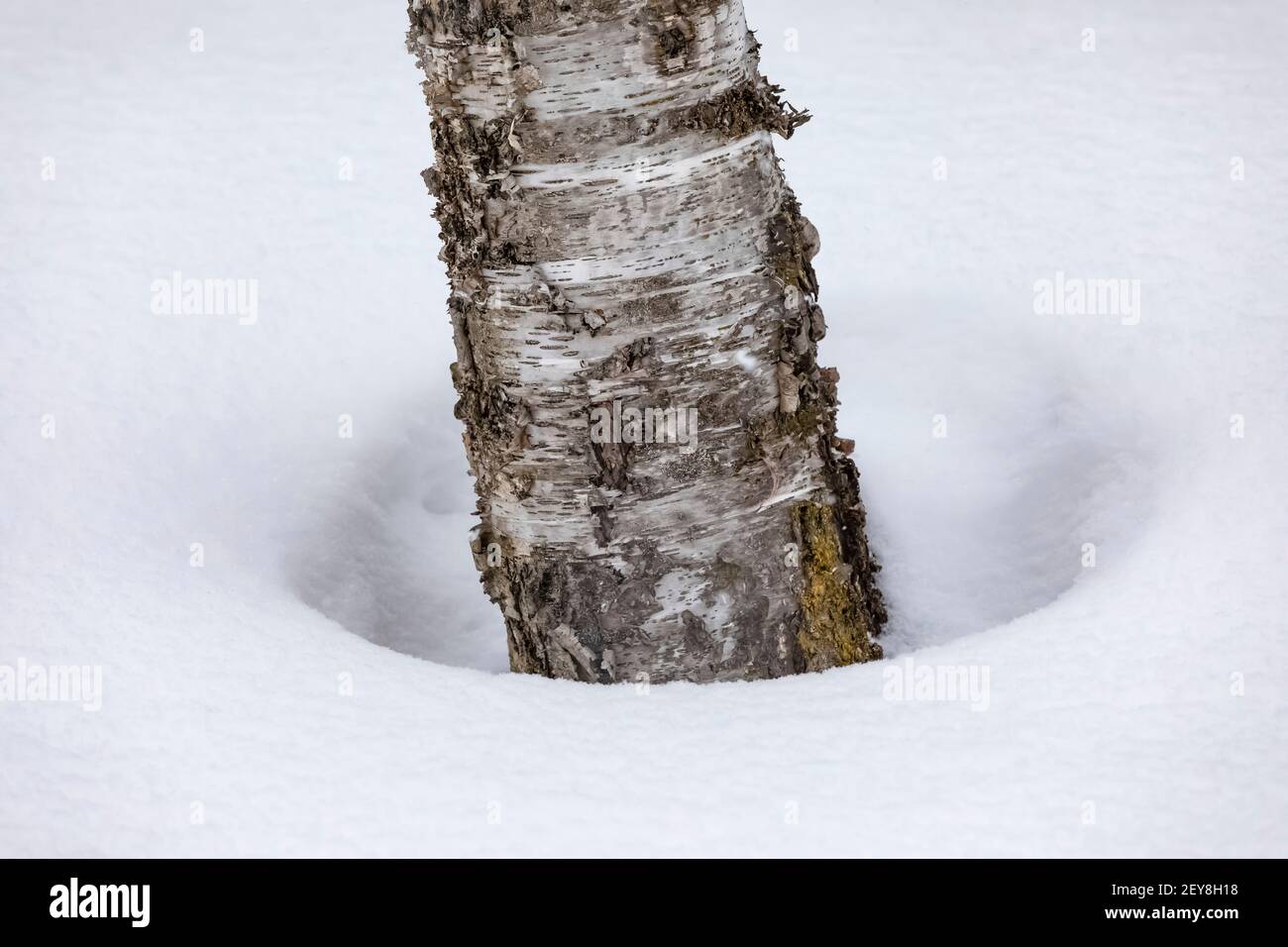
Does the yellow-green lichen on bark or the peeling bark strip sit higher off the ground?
the peeling bark strip

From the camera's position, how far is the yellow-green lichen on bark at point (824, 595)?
183 centimetres

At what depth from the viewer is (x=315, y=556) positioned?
214 cm

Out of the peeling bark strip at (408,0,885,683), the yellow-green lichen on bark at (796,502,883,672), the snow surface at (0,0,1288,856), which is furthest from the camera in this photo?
the yellow-green lichen on bark at (796,502,883,672)

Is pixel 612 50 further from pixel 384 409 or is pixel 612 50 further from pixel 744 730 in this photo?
pixel 384 409

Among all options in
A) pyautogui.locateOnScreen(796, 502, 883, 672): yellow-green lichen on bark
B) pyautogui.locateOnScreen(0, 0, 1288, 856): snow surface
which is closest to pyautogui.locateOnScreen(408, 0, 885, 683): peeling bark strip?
pyautogui.locateOnScreen(796, 502, 883, 672): yellow-green lichen on bark

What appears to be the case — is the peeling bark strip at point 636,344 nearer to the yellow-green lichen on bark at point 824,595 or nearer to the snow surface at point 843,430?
the yellow-green lichen on bark at point 824,595

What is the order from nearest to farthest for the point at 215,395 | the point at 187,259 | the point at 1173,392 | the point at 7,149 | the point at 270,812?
the point at 270,812 < the point at 1173,392 < the point at 215,395 < the point at 187,259 < the point at 7,149

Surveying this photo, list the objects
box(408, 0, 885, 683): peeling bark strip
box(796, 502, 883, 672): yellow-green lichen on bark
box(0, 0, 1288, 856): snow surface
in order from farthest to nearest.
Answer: box(796, 502, 883, 672): yellow-green lichen on bark < box(408, 0, 885, 683): peeling bark strip < box(0, 0, 1288, 856): snow surface

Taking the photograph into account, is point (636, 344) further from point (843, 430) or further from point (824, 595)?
point (843, 430)

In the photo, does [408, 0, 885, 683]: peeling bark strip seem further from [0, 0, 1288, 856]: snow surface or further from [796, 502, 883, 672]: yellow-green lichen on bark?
[0, 0, 1288, 856]: snow surface

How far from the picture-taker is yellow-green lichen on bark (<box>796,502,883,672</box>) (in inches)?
72.1

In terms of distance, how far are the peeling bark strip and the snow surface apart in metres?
0.20

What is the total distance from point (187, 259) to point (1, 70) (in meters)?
0.91

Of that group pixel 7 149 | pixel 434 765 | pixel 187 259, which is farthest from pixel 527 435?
pixel 7 149
